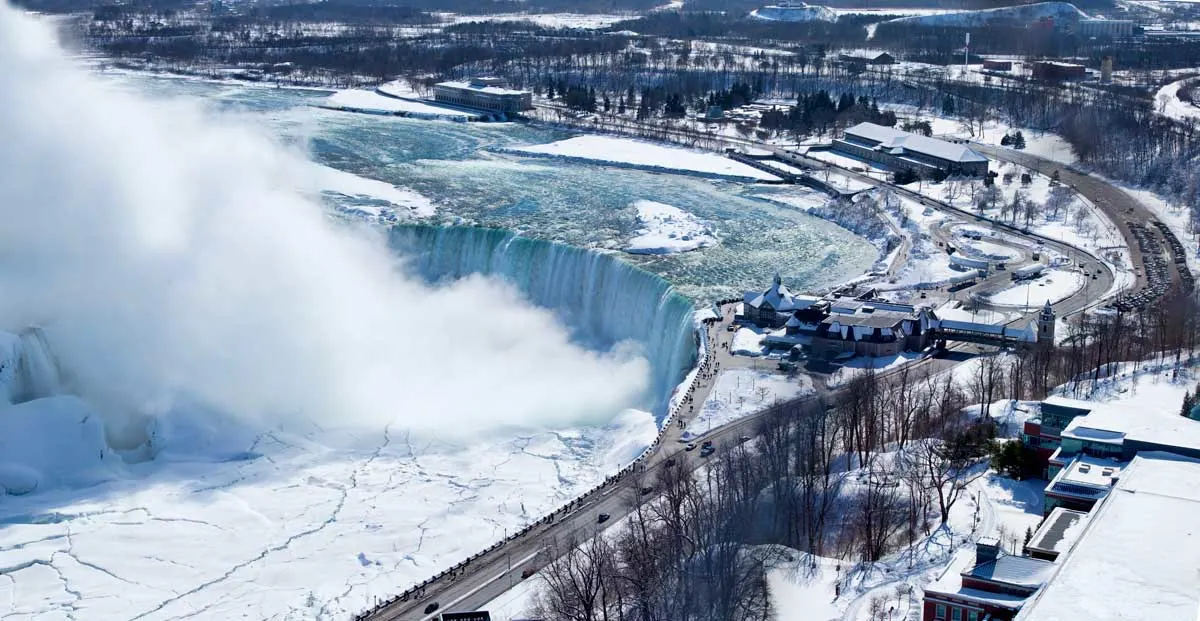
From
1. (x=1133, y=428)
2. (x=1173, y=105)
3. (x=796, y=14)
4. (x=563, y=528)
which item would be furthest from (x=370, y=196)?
(x=796, y=14)

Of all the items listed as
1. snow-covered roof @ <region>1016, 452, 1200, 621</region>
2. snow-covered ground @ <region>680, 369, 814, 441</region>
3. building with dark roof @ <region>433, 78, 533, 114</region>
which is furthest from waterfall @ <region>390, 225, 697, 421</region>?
building with dark roof @ <region>433, 78, 533, 114</region>

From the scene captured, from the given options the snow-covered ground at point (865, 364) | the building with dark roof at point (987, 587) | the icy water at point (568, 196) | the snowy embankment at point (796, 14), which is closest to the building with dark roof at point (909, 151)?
the icy water at point (568, 196)

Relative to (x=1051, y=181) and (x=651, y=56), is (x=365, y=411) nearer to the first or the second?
(x=1051, y=181)

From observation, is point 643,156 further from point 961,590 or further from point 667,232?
point 961,590

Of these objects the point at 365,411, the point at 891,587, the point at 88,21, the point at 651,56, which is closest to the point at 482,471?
the point at 365,411

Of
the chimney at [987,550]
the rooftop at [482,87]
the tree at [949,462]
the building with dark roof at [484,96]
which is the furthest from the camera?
the rooftop at [482,87]

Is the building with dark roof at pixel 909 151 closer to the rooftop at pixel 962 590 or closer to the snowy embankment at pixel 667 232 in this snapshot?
the snowy embankment at pixel 667 232
